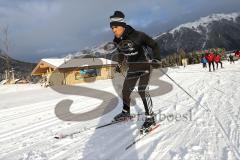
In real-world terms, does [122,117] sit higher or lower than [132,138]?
higher

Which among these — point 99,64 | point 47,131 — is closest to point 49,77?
point 99,64

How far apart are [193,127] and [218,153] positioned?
1.70 m

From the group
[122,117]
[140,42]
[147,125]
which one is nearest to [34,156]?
[147,125]

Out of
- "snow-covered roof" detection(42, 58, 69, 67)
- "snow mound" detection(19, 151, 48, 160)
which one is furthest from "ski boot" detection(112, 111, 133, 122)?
"snow-covered roof" detection(42, 58, 69, 67)

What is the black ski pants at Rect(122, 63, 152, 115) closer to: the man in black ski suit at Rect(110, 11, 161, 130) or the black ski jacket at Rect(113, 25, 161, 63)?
the man in black ski suit at Rect(110, 11, 161, 130)

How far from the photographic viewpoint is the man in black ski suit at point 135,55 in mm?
6805

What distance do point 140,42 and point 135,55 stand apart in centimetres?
32

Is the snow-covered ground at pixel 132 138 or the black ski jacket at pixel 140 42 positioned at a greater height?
the black ski jacket at pixel 140 42

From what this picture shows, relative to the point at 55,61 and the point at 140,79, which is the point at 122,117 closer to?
the point at 140,79

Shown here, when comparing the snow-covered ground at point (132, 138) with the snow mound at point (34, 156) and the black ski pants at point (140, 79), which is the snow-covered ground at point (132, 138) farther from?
the black ski pants at point (140, 79)

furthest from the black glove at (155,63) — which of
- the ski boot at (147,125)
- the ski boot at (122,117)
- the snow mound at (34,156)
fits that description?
the snow mound at (34,156)

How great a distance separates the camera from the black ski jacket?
6.76 m

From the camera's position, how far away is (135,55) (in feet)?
22.9

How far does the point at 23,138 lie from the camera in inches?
258
